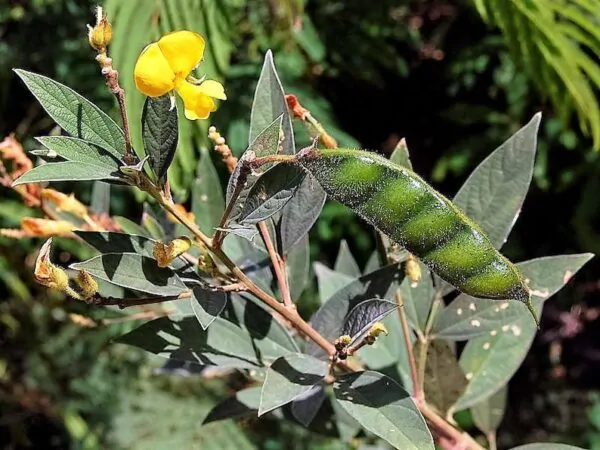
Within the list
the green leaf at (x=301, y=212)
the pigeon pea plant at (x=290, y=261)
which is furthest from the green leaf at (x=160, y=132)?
the green leaf at (x=301, y=212)

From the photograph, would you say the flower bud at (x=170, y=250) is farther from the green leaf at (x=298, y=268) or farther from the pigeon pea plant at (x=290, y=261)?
the green leaf at (x=298, y=268)

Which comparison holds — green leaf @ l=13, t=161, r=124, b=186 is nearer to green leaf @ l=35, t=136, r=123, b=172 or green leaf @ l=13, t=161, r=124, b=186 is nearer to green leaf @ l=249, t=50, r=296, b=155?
green leaf @ l=35, t=136, r=123, b=172

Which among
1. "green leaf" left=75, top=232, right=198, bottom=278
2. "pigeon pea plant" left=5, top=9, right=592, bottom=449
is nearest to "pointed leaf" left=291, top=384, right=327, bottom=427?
"pigeon pea plant" left=5, top=9, right=592, bottom=449

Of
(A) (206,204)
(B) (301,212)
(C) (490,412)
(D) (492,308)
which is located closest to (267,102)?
(B) (301,212)

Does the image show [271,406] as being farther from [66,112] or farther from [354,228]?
[354,228]

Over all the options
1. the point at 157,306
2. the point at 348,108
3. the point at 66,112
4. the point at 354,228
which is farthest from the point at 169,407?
the point at 66,112

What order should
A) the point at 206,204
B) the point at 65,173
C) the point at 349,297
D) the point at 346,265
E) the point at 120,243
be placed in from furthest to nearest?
the point at 346,265, the point at 206,204, the point at 349,297, the point at 120,243, the point at 65,173

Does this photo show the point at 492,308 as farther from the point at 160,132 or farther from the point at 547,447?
the point at 160,132
